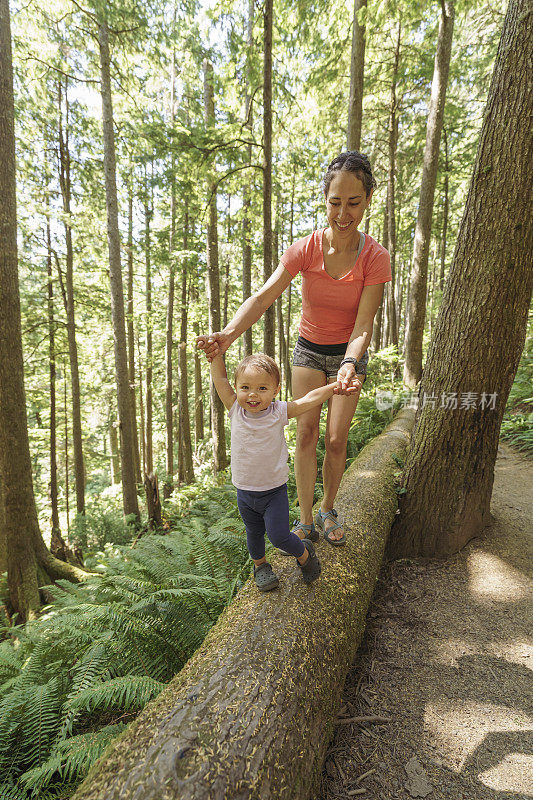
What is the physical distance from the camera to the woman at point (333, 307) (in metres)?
2.24

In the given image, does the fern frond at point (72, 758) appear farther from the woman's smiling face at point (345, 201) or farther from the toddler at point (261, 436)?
the woman's smiling face at point (345, 201)

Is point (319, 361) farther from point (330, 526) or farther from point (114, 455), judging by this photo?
point (114, 455)

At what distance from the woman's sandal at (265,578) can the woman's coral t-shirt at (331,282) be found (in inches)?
63.6

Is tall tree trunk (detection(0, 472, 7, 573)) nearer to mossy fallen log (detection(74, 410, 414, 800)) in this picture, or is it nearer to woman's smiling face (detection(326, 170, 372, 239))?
mossy fallen log (detection(74, 410, 414, 800))

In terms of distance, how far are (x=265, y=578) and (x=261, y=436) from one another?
97 cm

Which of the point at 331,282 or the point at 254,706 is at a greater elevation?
the point at 331,282

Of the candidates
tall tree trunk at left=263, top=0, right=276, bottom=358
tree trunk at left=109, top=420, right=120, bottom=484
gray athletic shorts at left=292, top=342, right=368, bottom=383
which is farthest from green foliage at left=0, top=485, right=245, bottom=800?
tree trunk at left=109, top=420, right=120, bottom=484

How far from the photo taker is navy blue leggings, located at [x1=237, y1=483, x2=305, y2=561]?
2148 millimetres

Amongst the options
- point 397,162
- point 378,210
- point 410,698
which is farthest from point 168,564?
point 378,210

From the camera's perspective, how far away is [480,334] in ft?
10.5

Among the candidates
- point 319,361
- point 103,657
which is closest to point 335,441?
point 319,361

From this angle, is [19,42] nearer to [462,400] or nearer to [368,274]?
[368,274]

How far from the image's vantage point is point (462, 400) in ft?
11.1

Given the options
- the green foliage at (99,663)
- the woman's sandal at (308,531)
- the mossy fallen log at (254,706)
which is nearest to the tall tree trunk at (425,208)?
the woman's sandal at (308,531)
